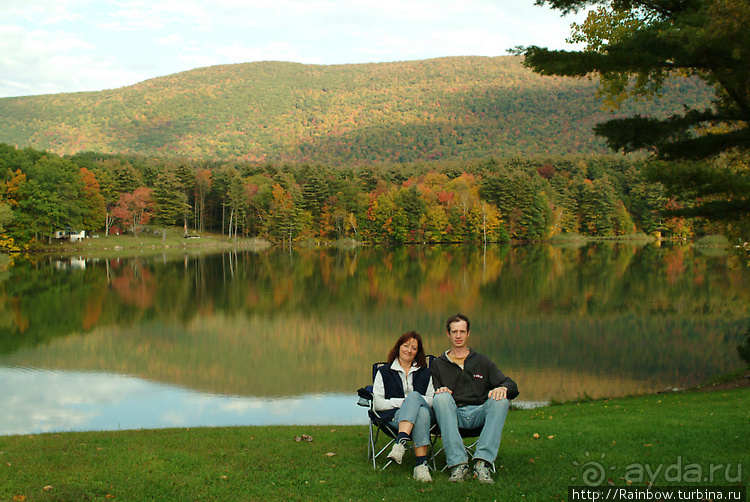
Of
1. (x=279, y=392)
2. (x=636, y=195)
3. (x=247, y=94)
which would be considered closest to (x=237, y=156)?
(x=247, y=94)

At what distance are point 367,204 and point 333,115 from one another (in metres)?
85.3

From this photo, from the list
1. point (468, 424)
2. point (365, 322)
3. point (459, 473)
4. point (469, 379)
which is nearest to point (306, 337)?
point (365, 322)

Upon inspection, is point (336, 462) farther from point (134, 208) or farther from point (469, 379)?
point (134, 208)

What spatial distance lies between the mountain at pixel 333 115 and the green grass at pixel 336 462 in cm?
11334

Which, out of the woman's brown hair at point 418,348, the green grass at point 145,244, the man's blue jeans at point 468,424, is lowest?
the green grass at point 145,244

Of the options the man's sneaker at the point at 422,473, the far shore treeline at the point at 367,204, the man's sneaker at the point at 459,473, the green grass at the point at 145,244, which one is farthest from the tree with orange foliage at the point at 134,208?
the man's sneaker at the point at 459,473

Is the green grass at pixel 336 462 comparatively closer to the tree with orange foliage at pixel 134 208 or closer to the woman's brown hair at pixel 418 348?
the woman's brown hair at pixel 418 348

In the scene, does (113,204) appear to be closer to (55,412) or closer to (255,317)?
(255,317)

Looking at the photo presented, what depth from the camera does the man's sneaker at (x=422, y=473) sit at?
434cm

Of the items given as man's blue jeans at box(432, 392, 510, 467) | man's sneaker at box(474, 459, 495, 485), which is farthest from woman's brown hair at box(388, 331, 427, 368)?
man's sneaker at box(474, 459, 495, 485)

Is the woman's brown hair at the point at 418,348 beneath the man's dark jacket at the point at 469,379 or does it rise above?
above

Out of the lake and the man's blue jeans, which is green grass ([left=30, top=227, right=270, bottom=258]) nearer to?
the lake

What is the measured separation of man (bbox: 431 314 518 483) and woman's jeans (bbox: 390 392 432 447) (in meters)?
0.09

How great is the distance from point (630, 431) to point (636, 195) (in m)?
77.4
